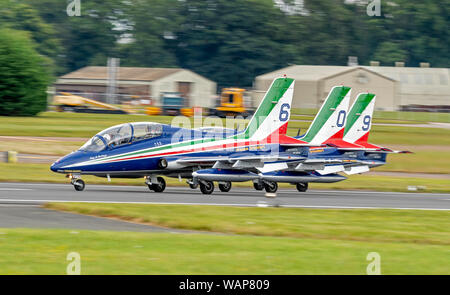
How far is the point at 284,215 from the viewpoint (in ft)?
66.7

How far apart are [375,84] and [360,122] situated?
63202 mm

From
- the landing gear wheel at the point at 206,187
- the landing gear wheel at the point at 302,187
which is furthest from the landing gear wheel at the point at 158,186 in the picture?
the landing gear wheel at the point at 302,187

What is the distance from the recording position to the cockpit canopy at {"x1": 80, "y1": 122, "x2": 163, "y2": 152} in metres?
25.9

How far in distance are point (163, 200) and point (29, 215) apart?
18.7 feet

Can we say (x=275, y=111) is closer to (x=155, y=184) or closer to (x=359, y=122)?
(x=155, y=184)

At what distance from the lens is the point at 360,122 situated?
3375 cm

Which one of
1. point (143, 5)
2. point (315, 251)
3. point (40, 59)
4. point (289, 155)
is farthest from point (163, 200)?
point (143, 5)

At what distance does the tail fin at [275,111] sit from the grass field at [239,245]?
8.46 meters

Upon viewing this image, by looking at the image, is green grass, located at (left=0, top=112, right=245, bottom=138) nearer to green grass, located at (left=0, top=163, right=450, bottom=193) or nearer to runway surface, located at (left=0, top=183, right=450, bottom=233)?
green grass, located at (left=0, top=163, right=450, bottom=193)

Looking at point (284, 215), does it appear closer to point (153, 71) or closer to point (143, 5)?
point (153, 71)

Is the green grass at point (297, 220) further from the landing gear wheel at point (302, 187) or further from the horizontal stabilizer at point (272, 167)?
the landing gear wheel at point (302, 187)

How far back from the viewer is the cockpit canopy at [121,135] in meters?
25.9

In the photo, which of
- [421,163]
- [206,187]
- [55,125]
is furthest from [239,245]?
[55,125]
